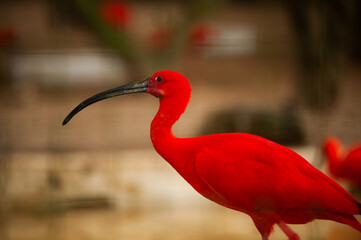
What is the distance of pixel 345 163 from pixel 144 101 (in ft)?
4.85

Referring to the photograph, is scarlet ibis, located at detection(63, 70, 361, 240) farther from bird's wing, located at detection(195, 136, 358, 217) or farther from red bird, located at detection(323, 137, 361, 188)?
red bird, located at detection(323, 137, 361, 188)

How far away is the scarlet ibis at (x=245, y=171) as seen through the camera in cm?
65

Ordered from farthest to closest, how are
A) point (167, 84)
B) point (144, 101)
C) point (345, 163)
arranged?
1. point (144, 101)
2. point (345, 163)
3. point (167, 84)

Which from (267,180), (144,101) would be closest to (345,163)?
(267,180)

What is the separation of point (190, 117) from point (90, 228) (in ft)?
3.90

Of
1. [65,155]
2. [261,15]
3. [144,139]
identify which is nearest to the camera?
[65,155]

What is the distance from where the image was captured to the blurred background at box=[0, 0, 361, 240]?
4.55 feet

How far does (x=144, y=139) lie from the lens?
2.28m

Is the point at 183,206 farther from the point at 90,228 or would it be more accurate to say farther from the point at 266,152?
the point at 266,152

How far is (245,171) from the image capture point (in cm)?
67

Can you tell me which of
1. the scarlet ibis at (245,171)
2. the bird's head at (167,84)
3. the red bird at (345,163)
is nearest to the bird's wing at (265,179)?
the scarlet ibis at (245,171)

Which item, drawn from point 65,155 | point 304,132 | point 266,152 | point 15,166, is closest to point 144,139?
point 65,155

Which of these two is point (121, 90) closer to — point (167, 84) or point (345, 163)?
point (167, 84)

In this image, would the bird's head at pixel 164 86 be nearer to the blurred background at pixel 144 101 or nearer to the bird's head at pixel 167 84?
the bird's head at pixel 167 84
